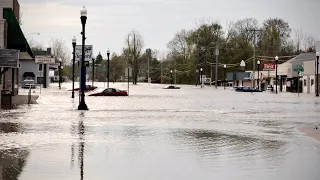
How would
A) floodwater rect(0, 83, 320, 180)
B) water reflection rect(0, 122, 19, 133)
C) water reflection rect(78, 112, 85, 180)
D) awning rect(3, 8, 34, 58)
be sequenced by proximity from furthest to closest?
awning rect(3, 8, 34, 58)
water reflection rect(0, 122, 19, 133)
water reflection rect(78, 112, 85, 180)
floodwater rect(0, 83, 320, 180)

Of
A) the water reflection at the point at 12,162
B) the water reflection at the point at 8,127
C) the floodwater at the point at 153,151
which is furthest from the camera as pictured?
the water reflection at the point at 8,127

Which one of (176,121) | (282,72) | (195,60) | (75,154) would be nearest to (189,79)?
(195,60)

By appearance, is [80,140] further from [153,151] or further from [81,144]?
[153,151]

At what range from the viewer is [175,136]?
16.4m

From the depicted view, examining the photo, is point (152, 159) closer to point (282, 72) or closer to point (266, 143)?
point (266, 143)

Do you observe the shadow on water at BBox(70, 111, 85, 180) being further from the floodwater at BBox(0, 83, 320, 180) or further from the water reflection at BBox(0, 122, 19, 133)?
the water reflection at BBox(0, 122, 19, 133)

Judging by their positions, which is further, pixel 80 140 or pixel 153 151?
pixel 80 140

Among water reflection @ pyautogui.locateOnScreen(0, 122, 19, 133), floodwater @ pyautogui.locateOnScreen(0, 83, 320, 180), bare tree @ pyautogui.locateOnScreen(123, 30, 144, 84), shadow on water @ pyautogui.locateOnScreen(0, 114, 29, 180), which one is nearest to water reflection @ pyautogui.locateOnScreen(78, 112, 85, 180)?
floodwater @ pyautogui.locateOnScreen(0, 83, 320, 180)

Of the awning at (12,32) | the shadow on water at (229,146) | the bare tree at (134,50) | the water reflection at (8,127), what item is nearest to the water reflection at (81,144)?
the water reflection at (8,127)

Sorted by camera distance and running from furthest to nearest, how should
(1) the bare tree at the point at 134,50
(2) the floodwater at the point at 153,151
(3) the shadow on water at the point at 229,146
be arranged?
(1) the bare tree at the point at 134,50, (3) the shadow on water at the point at 229,146, (2) the floodwater at the point at 153,151

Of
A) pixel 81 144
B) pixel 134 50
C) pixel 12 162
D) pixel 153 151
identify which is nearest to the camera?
pixel 12 162

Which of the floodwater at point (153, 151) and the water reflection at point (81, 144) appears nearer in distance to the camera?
the floodwater at point (153, 151)

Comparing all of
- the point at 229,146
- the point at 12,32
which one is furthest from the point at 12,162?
the point at 12,32

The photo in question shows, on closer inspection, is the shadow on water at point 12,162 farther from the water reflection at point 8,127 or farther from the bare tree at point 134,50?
the bare tree at point 134,50
